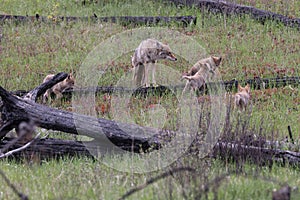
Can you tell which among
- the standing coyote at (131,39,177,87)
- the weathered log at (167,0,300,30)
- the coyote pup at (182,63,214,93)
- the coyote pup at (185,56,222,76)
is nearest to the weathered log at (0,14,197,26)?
the weathered log at (167,0,300,30)

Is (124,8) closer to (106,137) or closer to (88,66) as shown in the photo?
(88,66)

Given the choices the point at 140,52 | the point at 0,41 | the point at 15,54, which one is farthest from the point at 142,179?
the point at 0,41

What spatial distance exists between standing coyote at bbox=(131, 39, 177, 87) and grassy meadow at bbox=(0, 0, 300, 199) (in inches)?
35.0

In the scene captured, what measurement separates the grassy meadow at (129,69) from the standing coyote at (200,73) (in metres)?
0.61

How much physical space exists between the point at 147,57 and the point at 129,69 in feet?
5.13

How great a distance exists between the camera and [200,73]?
40.8 ft

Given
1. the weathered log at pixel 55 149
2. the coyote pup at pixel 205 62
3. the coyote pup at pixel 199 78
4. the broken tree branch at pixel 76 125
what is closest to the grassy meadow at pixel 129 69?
the weathered log at pixel 55 149

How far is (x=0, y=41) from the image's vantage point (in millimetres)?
17141

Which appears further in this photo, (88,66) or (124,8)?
(124,8)

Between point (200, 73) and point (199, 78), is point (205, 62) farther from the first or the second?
point (199, 78)

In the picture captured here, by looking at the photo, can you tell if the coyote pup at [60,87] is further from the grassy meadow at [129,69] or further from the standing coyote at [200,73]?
the standing coyote at [200,73]

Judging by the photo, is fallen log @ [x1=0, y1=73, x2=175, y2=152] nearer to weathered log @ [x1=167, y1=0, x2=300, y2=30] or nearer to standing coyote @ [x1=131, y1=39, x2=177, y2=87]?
standing coyote @ [x1=131, y1=39, x2=177, y2=87]

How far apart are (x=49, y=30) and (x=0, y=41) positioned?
1.49 metres

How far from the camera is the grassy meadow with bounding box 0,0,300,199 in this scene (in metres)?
5.75
